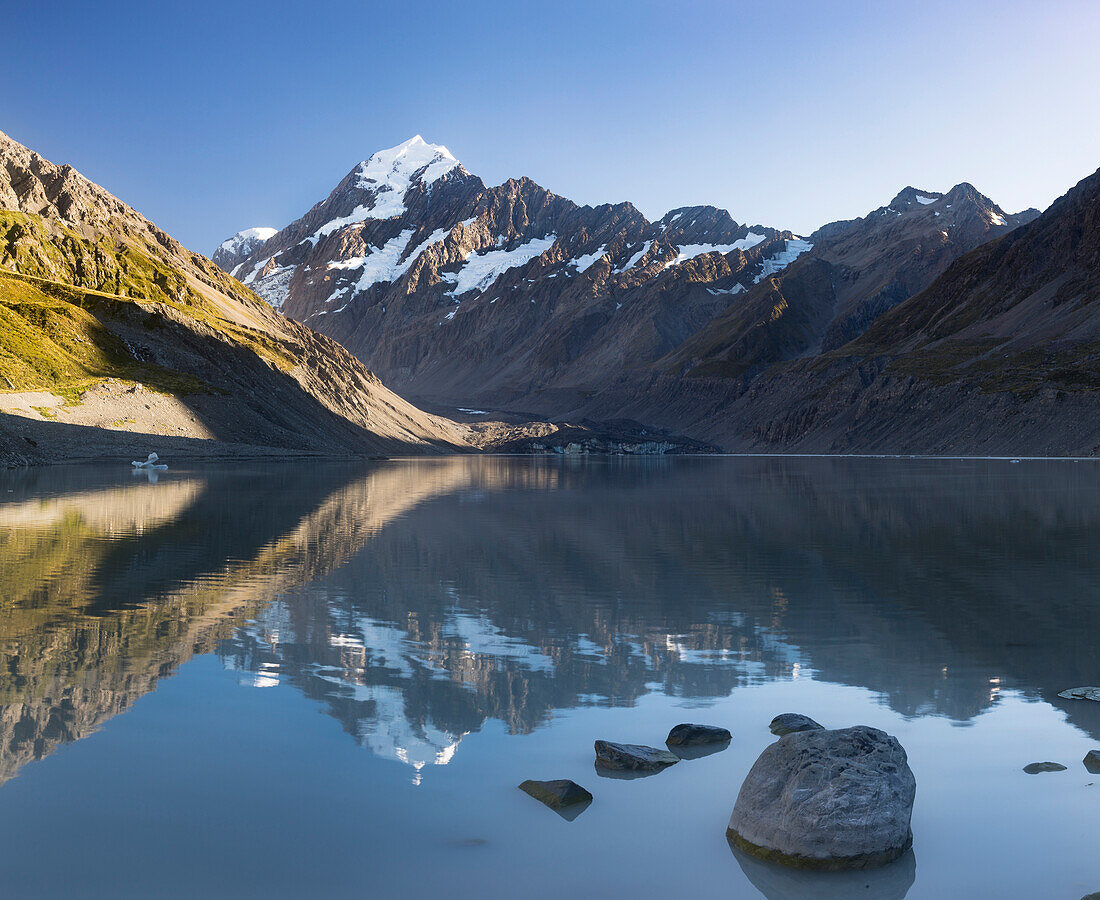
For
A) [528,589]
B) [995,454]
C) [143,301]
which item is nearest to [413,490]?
[528,589]

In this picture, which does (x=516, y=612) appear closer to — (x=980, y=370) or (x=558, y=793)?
(x=558, y=793)

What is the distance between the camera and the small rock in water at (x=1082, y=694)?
1077cm

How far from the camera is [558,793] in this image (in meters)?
7.88

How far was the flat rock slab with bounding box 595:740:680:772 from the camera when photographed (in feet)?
28.2

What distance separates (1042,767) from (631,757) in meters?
3.75

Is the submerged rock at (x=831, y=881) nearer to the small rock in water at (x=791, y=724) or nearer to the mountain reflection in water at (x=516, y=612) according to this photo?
the small rock in water at (x=791, y=724)

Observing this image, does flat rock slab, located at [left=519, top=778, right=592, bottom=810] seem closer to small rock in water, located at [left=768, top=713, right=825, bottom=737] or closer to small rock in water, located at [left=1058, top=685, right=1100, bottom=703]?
small rock in water, located at [left=768, top=713, right=825, bottom=737]

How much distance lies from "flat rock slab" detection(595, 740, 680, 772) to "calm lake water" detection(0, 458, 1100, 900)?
0.26 metres

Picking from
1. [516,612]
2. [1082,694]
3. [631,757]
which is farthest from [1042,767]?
[516,612]

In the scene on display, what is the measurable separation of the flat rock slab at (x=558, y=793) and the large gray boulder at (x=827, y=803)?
4.25 ft

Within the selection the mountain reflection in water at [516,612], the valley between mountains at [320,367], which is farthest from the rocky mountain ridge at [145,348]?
the mountain reflection in water at [516,612]

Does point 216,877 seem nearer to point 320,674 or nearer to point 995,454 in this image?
point 320,674

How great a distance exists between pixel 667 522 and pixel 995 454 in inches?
4312

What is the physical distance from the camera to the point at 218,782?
827cm
